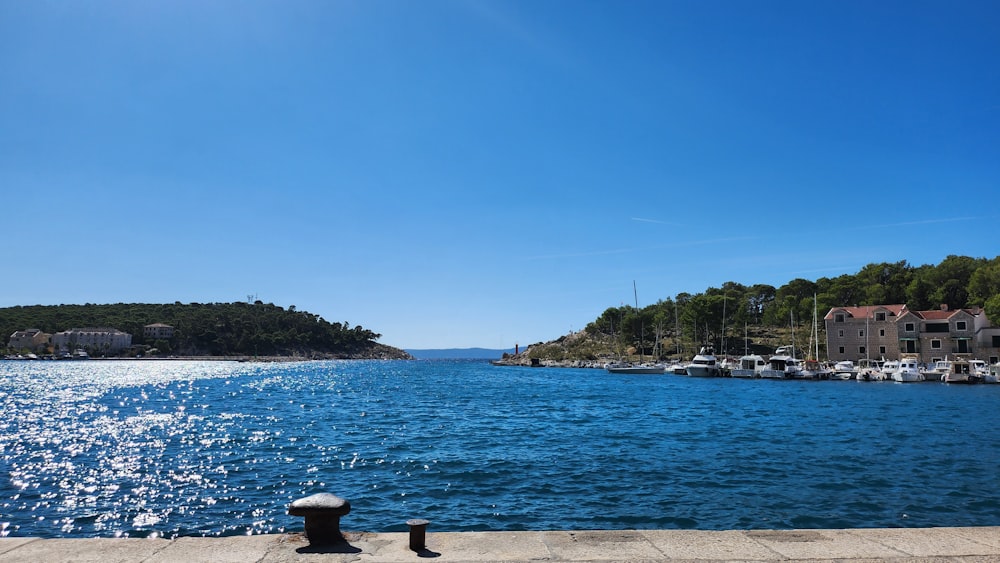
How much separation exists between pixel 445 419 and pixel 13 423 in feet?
89.1

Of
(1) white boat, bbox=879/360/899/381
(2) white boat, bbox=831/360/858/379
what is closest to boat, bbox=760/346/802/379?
(2) white boat, bbox=831/360/858/379

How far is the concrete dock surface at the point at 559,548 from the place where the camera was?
8172 millimetres

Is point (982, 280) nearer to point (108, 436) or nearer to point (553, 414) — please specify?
point (553, 414)

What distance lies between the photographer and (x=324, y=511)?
8.92 metres

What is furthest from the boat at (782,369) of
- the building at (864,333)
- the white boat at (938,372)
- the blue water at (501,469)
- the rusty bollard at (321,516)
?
the rusty bollard at (321,516)

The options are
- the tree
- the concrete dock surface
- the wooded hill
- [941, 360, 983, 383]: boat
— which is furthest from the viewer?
the wooded hill

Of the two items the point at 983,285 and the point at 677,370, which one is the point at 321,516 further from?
the point at 983,285

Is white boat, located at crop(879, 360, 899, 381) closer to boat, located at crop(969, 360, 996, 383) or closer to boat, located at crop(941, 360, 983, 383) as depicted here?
boat, located at crop(941, 360, 983, 383)

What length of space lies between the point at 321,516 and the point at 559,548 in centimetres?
363

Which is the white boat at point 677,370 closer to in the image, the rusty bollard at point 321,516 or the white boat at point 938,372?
the white boat at point 938,372

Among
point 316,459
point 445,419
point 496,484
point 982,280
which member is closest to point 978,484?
point 496,484

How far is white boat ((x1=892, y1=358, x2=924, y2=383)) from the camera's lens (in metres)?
78.9

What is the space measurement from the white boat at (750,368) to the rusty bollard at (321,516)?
96.3m

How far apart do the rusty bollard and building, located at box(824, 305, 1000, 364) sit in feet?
347
